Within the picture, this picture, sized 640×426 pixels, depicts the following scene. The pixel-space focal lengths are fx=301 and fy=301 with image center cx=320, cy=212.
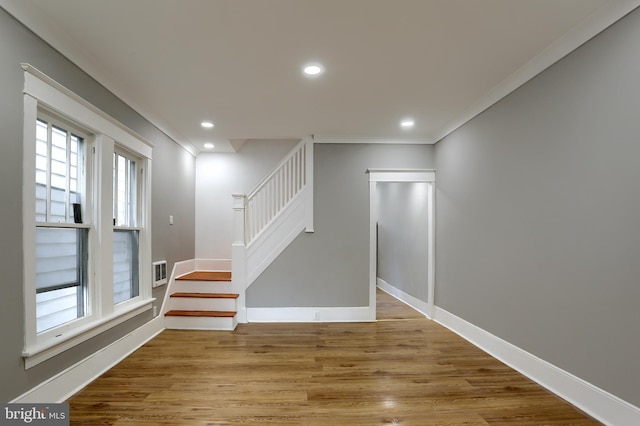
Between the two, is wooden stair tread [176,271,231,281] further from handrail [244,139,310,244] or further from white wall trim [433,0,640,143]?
white wall trim [433,0,640,143]

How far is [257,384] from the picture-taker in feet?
7.98

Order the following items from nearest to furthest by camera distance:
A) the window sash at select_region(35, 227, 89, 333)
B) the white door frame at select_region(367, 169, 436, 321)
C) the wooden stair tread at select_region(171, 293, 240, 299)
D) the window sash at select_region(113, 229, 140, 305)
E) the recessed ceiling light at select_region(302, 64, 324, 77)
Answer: the window sash at select_region(35, 227, 89, 333) < the recessed ceiling light at select_region(302, 64, 324, 77) < the window sash at select_region(113, 229, 140, 305) < the wooden stair tread at select_region(171, 293, 240, 299) < the white door frame at select_region(367, 169, 436, 321)

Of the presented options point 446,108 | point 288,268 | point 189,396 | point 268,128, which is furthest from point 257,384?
point 446,108

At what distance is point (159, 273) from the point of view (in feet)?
12.1

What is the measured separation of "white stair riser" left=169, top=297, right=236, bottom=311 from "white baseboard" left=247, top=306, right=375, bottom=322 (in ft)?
1.08

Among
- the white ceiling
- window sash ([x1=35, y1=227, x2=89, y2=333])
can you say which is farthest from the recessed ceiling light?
window sash ([x1=35, y1=227, x2=89, y2=333])

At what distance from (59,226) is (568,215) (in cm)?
378

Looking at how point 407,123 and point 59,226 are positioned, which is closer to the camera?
point 59,226

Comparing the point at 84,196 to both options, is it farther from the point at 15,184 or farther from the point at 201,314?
the point at 201,314

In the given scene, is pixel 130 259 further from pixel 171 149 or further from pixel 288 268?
pixel 288 268

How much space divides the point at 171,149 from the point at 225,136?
74cm

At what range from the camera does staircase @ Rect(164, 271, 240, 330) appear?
3.83m
